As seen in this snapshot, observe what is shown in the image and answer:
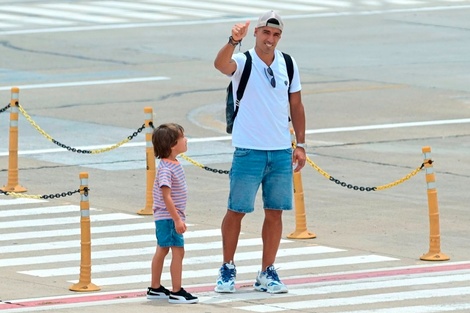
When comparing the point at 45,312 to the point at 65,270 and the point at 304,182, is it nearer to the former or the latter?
the point at 65,270

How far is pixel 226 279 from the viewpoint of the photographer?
12.1m

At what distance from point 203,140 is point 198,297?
10.3 metres

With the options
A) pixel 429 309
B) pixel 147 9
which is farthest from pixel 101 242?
pixel 147 9

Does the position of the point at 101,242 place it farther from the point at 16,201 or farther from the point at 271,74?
the point at 271,74

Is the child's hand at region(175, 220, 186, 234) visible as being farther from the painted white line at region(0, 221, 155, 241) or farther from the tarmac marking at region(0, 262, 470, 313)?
→ the painted white line at region(0, 221, 155, 241)

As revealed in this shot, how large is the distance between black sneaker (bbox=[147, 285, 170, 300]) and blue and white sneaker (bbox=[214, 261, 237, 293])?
0.48 meters

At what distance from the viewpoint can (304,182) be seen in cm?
1839

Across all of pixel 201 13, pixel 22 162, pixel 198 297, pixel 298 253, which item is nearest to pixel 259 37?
pixel 198 297

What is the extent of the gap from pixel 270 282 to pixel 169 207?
1.14 metres

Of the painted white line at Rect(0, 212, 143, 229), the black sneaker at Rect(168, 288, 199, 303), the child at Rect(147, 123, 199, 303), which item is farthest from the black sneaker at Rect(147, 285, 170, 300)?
the painted white line at Rect(0, 212, 143, 229)

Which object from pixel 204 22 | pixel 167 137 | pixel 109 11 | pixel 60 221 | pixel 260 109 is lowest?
pixel 60 221

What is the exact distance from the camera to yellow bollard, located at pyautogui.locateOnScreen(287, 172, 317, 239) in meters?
15.0

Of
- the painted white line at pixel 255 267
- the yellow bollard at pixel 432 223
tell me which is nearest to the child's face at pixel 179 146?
A: the painted white line at pixel 255 267

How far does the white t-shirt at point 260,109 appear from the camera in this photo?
11953mm
